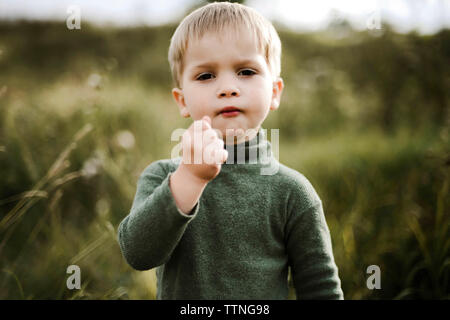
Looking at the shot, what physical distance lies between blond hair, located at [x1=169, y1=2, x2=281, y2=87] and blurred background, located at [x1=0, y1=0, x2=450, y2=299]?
30.1 inches

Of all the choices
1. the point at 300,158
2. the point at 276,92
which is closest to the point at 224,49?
the point at 276,92

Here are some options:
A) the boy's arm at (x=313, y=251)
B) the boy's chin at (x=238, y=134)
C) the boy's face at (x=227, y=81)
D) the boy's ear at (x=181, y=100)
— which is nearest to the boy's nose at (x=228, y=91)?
the boy's face at (x=227, y=81)

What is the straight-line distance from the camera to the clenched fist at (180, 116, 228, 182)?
981 millimetres

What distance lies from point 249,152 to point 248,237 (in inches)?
11.1

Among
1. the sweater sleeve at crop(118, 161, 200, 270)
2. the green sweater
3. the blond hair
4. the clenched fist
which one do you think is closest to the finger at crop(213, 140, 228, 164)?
the clenched fist

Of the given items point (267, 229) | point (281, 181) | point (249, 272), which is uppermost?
point (281, 181)

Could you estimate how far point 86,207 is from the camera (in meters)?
2.78

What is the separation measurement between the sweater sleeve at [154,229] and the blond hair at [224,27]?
1.46ft

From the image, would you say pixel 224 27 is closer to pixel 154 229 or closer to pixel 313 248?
pixel 154 229

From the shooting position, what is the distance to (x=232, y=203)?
122 centimetres
